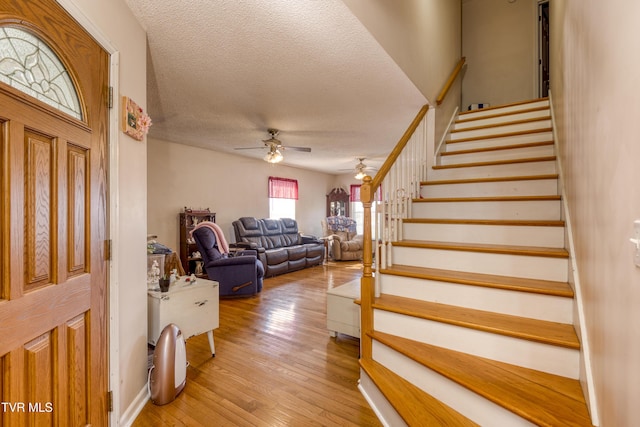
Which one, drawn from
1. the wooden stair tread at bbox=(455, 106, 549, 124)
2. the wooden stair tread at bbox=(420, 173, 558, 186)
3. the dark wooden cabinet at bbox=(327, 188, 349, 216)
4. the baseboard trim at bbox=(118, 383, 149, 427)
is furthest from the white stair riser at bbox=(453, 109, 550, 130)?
the dark wooden cabinet at bbox=(327, 188, 349, 216)

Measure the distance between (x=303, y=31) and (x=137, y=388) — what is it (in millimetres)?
2473

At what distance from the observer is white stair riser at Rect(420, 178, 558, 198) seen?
2.47 metres

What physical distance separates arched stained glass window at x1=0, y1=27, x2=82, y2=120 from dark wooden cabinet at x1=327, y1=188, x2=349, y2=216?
7814 millimetres

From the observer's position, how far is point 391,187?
7.79 ft

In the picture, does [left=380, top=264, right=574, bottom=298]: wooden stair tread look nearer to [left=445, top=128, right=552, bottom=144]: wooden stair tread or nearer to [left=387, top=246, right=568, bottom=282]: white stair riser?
[left=387, top=246, right=568, bottom=282]: white stair riser

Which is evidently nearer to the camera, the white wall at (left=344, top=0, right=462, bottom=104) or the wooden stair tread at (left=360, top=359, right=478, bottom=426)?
the wooden stair tread at (left=360, top=359, right=478, bottom=426)

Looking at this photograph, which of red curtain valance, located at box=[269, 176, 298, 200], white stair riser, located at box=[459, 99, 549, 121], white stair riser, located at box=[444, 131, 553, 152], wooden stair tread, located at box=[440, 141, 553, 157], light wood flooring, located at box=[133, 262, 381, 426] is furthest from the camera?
red curtain valance, located at box=[269, 176, 298, 200]

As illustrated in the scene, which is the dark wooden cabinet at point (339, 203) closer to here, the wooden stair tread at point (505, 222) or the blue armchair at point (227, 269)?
the blue armchair at point (227, 269)

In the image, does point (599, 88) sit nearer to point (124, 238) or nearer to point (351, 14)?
point (351, 14)

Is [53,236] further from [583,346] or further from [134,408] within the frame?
[583,346]

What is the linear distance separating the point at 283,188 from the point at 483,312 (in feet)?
20.0

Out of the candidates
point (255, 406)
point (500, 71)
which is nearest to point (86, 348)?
point (255, 406)

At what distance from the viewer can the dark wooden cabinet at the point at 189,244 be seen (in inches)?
199

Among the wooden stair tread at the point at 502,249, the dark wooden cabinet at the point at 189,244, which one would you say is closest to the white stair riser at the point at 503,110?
the wooden stair tread at the point at 502,249
